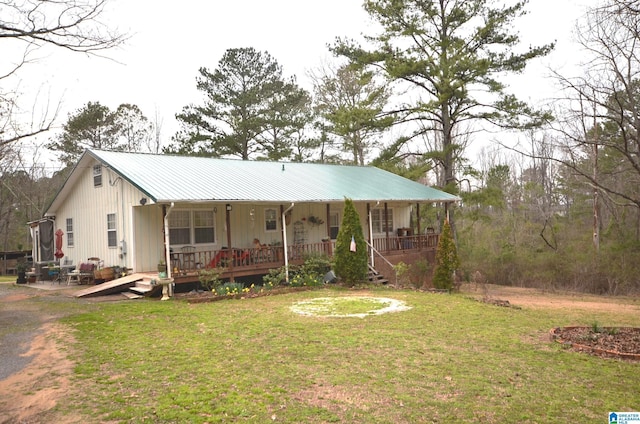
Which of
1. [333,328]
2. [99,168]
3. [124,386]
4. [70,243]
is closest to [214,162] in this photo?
Answer: [99,168]

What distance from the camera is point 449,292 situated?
623 inches

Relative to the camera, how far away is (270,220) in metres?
18.9

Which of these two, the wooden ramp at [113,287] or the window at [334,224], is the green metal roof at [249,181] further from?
the wooden ramp at [113,287]

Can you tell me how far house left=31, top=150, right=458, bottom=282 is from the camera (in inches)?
596

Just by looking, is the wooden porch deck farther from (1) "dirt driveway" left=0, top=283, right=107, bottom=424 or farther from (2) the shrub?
(1) "dirt driveway" left=0, top=283, right=107, bottom=424

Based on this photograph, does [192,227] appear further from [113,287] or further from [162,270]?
[113,287]

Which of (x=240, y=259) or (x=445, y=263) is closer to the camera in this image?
(x=240, y=259)

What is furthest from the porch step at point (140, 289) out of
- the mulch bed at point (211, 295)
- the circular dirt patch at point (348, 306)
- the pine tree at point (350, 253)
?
the pine tree at point (350, 253)

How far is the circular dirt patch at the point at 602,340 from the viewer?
23.7 feet

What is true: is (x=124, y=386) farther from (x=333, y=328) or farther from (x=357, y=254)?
(x=357, y=254)

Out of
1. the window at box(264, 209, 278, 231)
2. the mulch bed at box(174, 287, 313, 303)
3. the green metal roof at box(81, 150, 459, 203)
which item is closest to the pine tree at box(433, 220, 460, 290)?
the green metal roof at box(81, 150, 459, 203)

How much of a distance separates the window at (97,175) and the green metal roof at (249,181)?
646 mm

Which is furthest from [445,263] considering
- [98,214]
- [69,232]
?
[69,232]

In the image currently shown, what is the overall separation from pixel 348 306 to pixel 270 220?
7.63m
